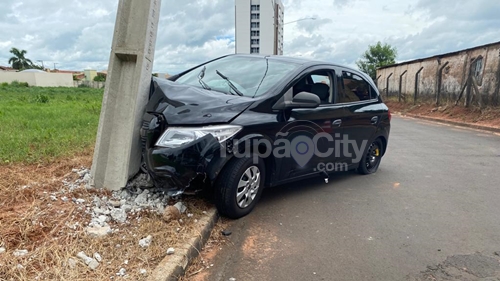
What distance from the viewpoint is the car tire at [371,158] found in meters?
5.66

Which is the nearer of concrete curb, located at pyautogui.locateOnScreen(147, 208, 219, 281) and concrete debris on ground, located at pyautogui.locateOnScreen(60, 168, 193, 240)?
concrete curb, located at pyautogui.locateOnScreen(147, 208, 219, 281)

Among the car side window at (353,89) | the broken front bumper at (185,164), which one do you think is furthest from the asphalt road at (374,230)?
the car side window at (353,89)

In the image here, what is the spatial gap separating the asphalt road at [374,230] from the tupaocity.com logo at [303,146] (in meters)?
0.54

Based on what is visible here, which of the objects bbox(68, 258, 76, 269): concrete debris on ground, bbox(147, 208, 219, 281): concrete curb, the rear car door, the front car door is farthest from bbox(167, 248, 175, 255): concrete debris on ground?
the rear car door

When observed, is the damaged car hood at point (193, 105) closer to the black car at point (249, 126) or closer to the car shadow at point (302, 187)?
the black car at point (249, 126)

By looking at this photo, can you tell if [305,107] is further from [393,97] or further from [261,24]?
[261,24]

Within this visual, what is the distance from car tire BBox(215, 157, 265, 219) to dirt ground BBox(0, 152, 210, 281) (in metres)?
0.27

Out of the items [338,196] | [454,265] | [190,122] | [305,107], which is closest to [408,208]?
[338,196]

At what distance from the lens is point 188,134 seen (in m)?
3.32

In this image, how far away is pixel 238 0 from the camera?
8994 centimetres

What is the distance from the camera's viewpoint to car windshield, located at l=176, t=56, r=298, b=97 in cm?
405

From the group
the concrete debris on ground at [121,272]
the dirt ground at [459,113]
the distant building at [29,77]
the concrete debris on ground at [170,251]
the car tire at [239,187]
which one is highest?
the distant building at [29,77]

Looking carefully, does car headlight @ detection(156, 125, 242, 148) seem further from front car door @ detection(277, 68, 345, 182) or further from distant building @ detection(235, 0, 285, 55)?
distant building @ detection(235, 0, 285, 55)

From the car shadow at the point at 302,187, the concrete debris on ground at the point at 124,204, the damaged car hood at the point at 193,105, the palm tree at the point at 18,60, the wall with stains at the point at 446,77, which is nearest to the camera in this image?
the concrete debris on ground at the point at 124,204
